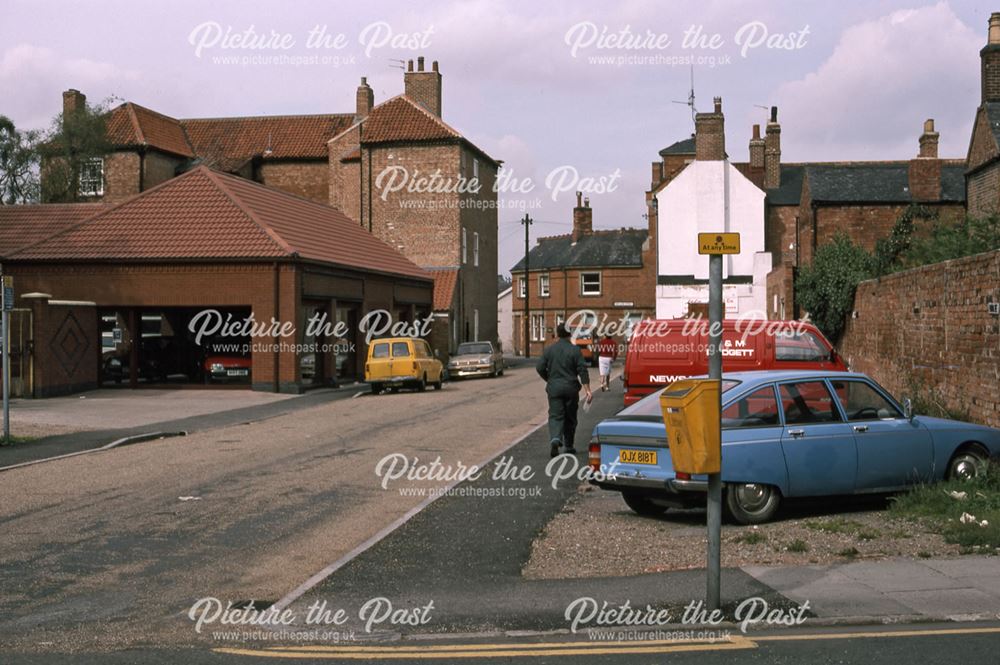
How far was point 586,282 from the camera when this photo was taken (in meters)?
76.7

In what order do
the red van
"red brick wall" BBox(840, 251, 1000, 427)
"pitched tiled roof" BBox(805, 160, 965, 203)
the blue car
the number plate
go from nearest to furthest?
the blue car, the number plate, "red brick wall" BBox(840, 251, 1000, 427), the red van, "pitched tiled roof" BBox(805, 160, 965, 203)

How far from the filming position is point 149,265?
31969 mm

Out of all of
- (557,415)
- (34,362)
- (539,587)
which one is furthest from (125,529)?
(34,362)

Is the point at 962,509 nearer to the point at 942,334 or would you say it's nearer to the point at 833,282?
the point at 942,334

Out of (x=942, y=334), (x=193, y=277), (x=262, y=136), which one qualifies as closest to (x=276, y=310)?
(x=193, y=277)

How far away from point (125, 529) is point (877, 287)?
1577 cm

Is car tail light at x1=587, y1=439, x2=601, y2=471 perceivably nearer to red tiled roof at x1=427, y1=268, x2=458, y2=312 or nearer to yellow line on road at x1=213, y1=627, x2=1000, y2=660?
yellow line on road at x1=213, y1=627, x2=1000, y2=660

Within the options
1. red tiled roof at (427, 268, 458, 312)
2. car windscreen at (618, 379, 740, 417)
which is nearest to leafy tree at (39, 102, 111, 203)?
red tiled roof at (427, 268, 458, 312)

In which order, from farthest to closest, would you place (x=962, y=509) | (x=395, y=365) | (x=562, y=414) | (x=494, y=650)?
(x=395, y=365) < (x=562, y=414) < (x=962, y=509) < (x=494, y=650)

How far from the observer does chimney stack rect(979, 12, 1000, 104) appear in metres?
32.3

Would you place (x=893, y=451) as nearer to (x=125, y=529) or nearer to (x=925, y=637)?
(x=925, y=637)

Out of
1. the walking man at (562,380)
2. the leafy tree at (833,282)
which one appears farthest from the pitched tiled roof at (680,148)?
the walking man at (562,380)

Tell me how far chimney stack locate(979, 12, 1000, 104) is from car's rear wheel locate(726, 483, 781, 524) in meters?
26.9

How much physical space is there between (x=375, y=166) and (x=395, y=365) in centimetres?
2319
